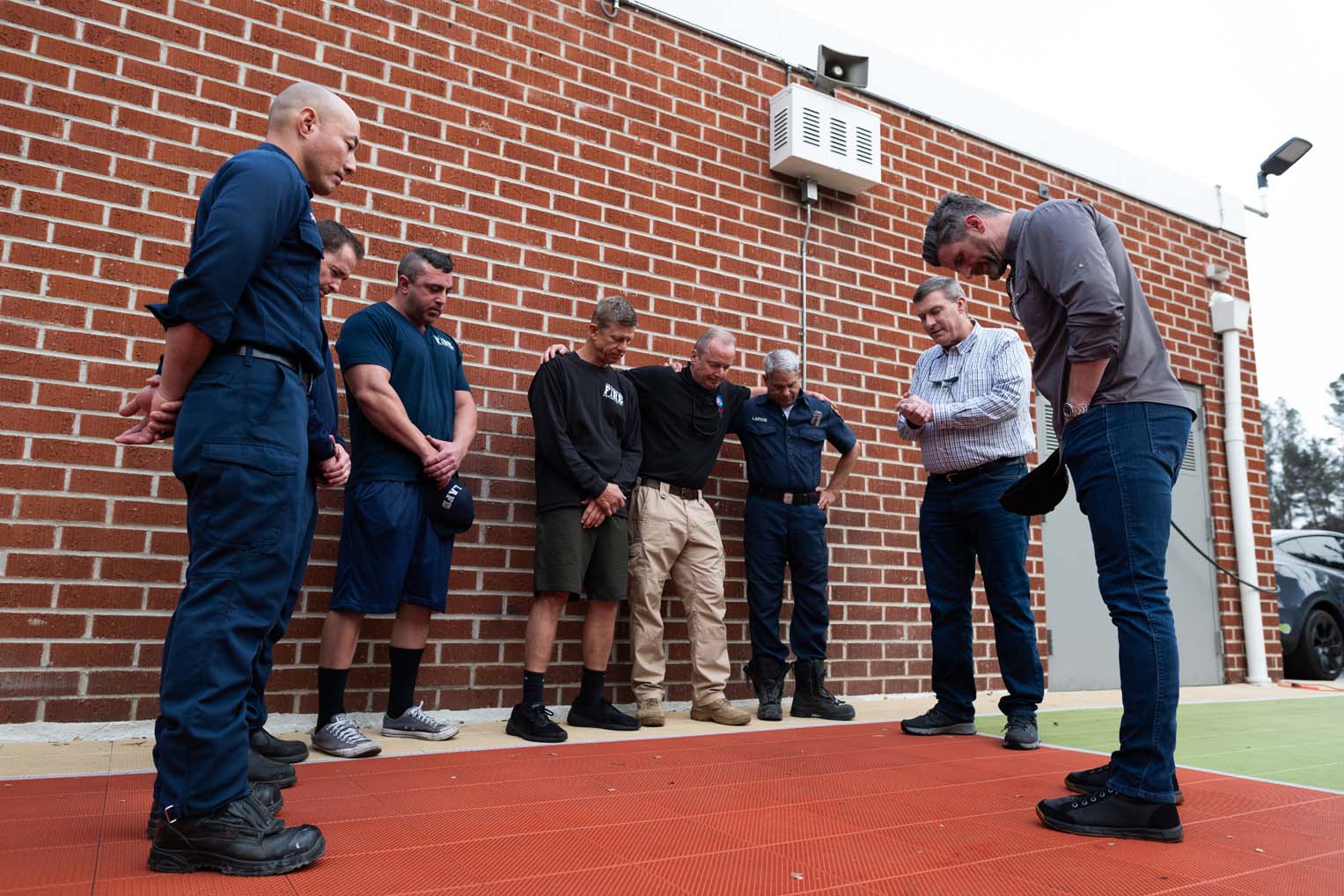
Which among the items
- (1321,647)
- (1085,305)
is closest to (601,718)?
(1085,305)

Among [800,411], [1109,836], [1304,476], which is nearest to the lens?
[1109,836]

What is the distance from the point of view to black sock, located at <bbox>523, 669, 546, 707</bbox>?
336 centimetres

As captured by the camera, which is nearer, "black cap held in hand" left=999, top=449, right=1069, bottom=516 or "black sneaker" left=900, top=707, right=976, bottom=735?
"black cap held in hand" left=999, top=449, right=1069, bottom=516

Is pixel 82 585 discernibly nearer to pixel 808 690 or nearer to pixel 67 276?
pixel 67 276

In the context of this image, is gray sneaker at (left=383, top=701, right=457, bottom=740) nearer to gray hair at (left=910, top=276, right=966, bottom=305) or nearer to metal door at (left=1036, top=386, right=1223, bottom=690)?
gray hair at (left=910, top=276, right=966, bottom=305)

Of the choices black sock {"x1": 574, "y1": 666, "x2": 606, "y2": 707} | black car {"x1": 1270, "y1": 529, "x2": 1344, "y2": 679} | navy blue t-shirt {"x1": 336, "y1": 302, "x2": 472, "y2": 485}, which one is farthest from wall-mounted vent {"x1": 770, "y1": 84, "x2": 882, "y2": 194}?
black car {"x1": 1270, "y1": 529, "x2": 1344, "y2": 679}

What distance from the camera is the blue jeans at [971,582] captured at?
3.31 metres

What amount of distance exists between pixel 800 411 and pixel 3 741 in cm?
328

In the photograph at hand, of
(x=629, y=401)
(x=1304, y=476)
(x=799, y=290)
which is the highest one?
(x=1304, y=476)

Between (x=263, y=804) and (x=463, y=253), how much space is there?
2600 millimetres

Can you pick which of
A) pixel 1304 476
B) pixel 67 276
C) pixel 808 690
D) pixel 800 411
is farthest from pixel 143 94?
pixel 1304 476

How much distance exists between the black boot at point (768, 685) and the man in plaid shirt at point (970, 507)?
0.63 m

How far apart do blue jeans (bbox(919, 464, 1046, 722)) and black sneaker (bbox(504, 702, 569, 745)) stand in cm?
149

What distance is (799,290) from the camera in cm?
488
